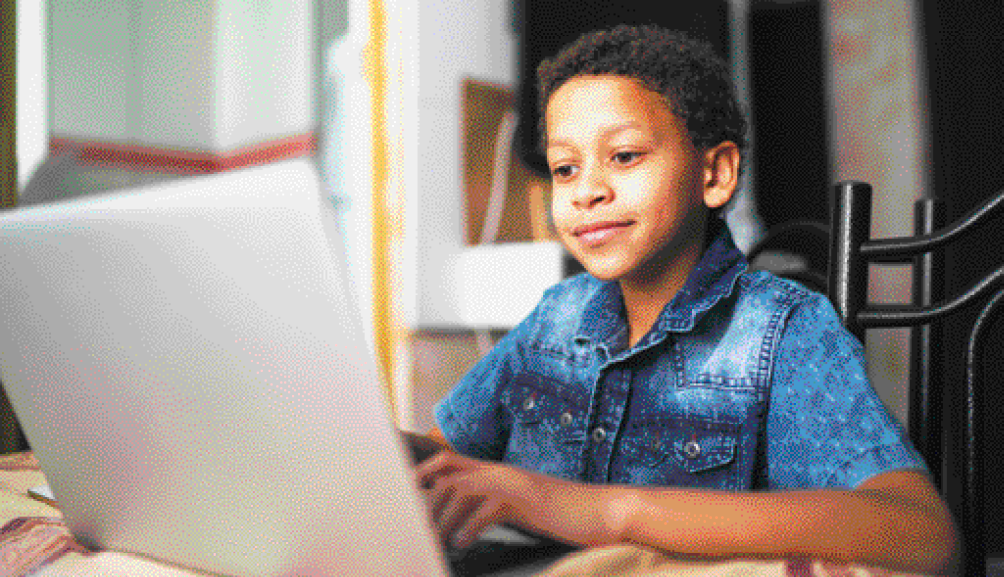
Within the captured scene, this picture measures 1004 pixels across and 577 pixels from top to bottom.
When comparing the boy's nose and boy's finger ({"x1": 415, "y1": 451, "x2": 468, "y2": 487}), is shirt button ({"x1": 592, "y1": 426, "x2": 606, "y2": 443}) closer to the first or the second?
the boy's nose

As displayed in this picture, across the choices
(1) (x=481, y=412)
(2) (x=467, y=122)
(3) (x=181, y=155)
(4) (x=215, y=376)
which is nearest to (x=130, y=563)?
(4) (x=215, y=376)

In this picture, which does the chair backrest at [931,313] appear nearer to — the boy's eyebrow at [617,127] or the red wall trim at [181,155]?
the boy's eyebrow at [617,127]

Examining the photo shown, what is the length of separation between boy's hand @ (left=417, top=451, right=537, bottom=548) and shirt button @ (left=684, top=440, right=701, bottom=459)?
31 cm

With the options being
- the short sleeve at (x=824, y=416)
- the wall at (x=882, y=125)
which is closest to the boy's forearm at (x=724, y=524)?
the short sleeve at (x=824, y=416)

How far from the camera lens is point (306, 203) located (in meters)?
0.29

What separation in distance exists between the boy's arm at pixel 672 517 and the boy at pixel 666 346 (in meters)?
0.05

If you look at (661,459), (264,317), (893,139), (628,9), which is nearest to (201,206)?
(264,317)

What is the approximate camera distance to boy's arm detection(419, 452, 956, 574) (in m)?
0.41

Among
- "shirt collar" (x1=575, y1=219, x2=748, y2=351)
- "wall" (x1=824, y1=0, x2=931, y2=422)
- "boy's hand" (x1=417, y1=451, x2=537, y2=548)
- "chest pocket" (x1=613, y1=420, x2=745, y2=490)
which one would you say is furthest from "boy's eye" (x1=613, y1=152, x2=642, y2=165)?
"wall" (x1=824, y1=0, x2=931, y2=422)

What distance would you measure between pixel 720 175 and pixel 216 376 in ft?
1.77

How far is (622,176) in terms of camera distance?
26.5 inches

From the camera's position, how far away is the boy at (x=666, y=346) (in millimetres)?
590

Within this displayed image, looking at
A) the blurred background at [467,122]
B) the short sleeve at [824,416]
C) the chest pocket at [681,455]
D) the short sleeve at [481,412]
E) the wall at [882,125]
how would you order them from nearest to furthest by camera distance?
the short sleeve at [824,416] → the chest pocket at [681,455] → the short sleeve at [481,412] → the blurred background at [467,122] → the wall at [882,125]

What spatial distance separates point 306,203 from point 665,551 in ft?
0.91
